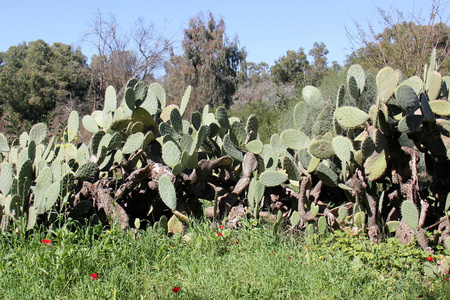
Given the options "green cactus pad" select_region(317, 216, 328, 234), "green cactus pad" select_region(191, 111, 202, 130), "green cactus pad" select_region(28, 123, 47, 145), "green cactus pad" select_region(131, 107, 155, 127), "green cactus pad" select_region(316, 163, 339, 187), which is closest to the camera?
"green cactus pad" select_region(317, 216, 328, 234)

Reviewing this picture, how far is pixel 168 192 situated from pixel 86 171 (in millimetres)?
716

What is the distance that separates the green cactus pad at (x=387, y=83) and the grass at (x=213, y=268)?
1032mm

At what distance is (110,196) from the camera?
11.9ft

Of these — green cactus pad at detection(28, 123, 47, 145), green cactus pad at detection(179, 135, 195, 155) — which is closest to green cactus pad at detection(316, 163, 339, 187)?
green cactus pad at detection(179, 135, 195, 155)

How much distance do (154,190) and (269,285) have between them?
167 cm

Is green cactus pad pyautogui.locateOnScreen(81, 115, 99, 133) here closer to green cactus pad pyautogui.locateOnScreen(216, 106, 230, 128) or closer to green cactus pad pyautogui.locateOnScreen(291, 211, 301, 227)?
green cactus pad pyautogui.locateOnScreen(216, 106, 230, 128)

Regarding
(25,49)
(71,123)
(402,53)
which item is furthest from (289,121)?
(25,49)

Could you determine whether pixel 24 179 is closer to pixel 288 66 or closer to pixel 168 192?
pixel 168 192

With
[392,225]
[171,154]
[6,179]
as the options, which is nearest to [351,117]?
[392,225]

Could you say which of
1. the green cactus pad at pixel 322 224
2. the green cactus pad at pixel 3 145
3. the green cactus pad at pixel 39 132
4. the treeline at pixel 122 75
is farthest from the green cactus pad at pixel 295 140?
the treeline at pixel 122 75

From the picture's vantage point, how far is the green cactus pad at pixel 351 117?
3.23 meters

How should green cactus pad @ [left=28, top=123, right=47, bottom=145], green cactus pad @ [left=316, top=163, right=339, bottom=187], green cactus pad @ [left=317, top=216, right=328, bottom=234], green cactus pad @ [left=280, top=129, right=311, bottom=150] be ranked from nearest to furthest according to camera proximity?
green cactus pad @ [left=317, top=216, right=328, bottom=234], green cactus pad @ [left=316, top=163, right=339, bottom=187], green cactus pad @ [left=280, top=129, right=311, bottom=150], green cactus pad @ [left=28, top=123, right=47, bottom=145]

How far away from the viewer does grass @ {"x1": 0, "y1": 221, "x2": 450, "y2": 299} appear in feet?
8.28

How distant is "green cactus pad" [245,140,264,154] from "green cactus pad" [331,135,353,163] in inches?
25.8
